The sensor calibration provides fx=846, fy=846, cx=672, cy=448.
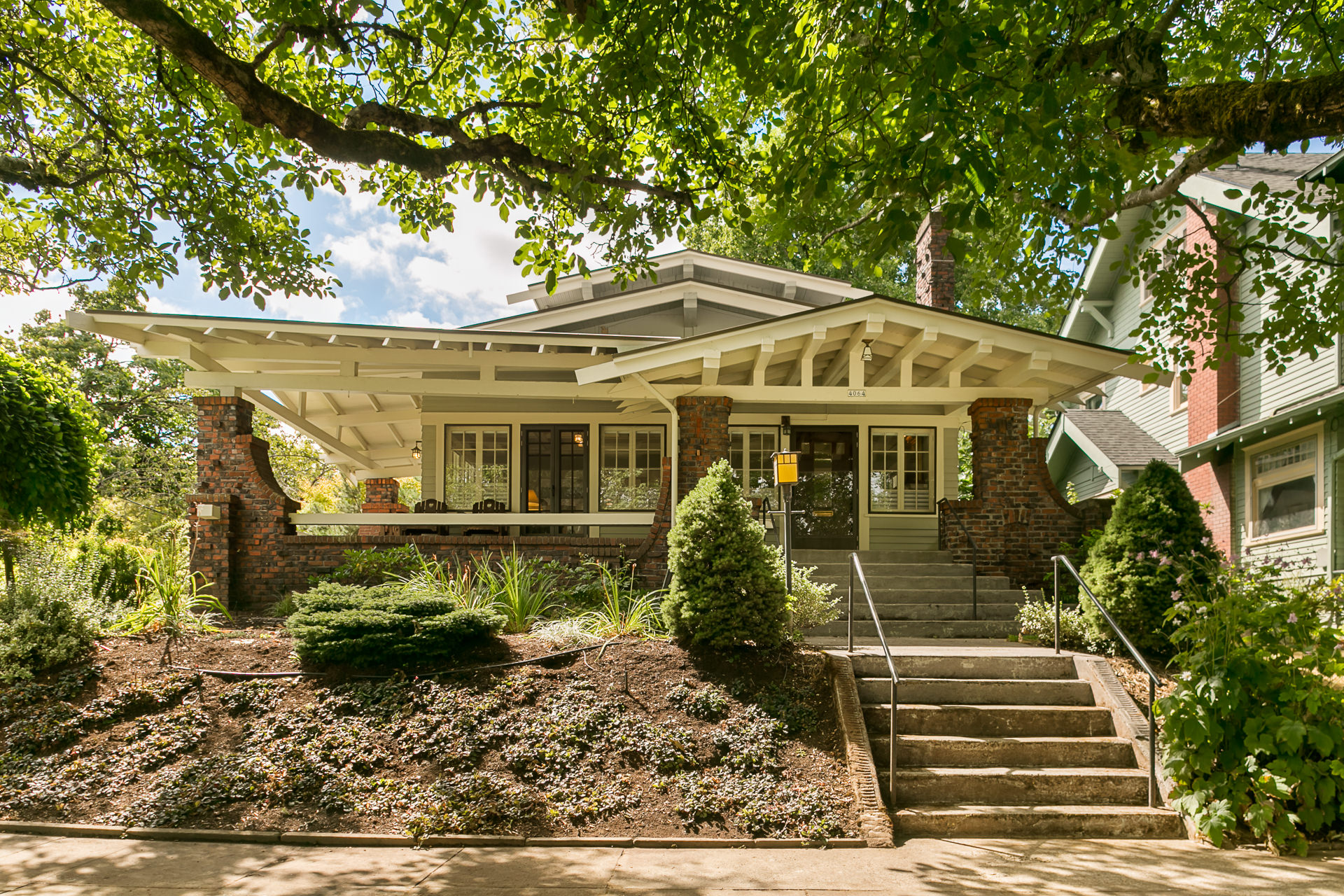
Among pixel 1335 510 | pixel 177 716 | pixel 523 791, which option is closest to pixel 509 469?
pixel 177 716

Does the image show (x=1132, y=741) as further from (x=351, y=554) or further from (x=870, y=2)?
(x=351, y=554)

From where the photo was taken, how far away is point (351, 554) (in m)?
10.8

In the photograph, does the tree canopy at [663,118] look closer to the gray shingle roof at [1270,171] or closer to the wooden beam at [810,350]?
the wooden beam at [810,350]

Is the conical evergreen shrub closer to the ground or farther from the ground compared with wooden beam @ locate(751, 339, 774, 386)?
closer to the ground

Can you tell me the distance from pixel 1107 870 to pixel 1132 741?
5.74 feet

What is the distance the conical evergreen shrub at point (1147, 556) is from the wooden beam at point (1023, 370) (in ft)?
7.14

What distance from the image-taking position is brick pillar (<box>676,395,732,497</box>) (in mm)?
10664

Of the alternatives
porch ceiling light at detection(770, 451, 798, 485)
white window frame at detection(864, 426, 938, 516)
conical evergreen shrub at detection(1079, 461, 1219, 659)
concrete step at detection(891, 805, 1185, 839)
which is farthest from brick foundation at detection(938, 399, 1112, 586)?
concrete step at detection(891, 805, 1185, 839)

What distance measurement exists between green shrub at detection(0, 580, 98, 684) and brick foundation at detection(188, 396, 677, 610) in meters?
3.15

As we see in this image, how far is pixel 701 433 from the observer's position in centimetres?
1069

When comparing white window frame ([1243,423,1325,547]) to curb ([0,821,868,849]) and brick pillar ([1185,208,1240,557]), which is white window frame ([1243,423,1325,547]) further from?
curb ([0,821,868,849])

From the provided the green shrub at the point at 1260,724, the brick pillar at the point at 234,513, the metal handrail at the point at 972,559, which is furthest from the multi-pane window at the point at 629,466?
the green shrub at the point at 1260,724

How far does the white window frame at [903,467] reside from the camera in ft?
42.8

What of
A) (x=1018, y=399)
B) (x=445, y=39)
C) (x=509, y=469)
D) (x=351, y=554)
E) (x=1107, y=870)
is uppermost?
(x=445, y=39)
